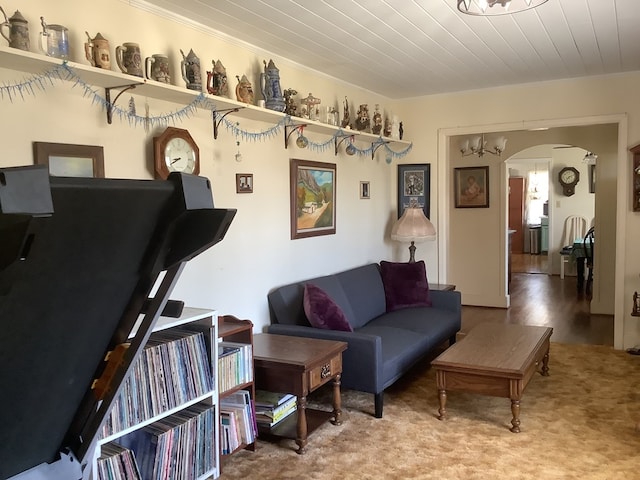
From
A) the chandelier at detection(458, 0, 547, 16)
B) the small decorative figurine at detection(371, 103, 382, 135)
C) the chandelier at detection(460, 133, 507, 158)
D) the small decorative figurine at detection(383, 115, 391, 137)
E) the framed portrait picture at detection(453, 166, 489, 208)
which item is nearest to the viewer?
the chandelier at detection(458, 0, 547, 16)

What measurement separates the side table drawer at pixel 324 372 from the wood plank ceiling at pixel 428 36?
1.96 meters

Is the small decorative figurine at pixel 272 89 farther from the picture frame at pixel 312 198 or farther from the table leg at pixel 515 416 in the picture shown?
the table leg at pixel 515 416

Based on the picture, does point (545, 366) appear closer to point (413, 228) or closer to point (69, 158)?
point (413, 228)

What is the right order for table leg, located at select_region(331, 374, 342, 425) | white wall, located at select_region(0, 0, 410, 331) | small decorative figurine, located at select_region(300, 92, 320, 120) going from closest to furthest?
white wall, located at select_region(0, 0, 410, 331) < table leg, located at select_region(331, 374, 342, 425) < small decorative figurine, located at select_region(300, 92, 320, 120)

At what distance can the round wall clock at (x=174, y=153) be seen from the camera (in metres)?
2.88

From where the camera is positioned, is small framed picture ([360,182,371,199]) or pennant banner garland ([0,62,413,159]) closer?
pennant banner garland ([0,62,413,159])

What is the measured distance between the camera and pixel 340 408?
3.46 metres

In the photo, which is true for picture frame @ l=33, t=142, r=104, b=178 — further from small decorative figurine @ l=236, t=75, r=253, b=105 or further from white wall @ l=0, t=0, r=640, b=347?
small decorative figurine @ l=236, t=75, r=253, b=105

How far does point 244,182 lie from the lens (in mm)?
3588

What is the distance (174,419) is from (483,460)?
1577mm

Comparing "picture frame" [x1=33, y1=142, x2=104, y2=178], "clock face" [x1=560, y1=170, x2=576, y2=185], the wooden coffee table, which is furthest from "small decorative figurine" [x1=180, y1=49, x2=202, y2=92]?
"clock face" [x1=560, y1=170, x2=576, y2=185]

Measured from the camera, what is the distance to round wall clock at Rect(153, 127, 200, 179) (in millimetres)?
2881

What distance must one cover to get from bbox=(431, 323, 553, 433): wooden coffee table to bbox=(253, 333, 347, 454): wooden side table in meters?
0.64

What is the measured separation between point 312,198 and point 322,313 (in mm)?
1087
